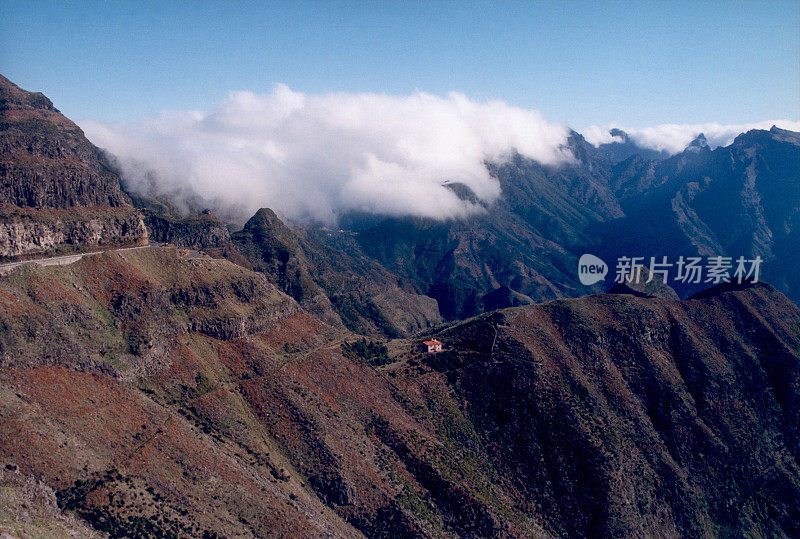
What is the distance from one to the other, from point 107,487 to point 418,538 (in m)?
50.0

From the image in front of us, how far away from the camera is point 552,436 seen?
10706 centimetres

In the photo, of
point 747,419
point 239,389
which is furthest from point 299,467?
point 747,419

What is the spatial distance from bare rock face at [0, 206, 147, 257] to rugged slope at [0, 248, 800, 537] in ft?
→ 31.7

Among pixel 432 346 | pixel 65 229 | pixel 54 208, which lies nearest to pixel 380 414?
pixel 432 346

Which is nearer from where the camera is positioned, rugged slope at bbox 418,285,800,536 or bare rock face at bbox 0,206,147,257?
bare rock face at bbox 0,206,147,257

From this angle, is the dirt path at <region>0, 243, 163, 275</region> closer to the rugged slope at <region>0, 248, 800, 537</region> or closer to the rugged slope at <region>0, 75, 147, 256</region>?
the rugged slope at <region>0, 248, 800, 537</region>

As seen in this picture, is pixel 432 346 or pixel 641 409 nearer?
pixel 641 409

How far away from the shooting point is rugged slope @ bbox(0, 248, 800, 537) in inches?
3044

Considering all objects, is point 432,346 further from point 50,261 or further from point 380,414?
point 50,261

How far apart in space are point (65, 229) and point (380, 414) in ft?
272

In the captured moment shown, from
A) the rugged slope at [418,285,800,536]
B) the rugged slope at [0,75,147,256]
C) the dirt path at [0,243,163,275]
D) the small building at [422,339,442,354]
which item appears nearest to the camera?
the dirt path at [0,243,163,275]

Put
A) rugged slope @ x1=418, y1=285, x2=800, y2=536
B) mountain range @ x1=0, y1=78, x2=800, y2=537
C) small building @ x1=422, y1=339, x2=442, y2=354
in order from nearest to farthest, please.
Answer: mountain range @ x1=0, y1=78, x2=800, y2=537
rugged slope @ x1=418, y1=285, x2=800, y2=536
small building @ x1=422, y1=339, x2=442, y2=354

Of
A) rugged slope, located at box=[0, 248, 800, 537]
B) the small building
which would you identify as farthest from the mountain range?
the small building

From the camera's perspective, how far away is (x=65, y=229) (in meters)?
111
